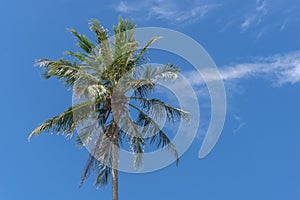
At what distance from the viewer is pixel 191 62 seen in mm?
13719

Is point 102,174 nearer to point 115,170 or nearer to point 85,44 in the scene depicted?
point 115,170

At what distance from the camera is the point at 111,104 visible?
43.5ft

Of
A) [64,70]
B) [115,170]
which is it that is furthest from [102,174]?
[64,70]

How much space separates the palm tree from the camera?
13048 millimetres

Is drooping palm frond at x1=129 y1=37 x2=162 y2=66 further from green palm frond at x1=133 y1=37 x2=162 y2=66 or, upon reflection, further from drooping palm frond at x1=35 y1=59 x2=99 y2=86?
drooping palm frond at x1=35 y1=59 x2=99 y2=86

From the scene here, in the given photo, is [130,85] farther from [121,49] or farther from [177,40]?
[177,40]

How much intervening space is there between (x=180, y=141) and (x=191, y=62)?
2672 millimetres

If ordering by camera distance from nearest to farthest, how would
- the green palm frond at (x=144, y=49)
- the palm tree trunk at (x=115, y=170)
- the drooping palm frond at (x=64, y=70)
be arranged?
the palm tree trunk at (x=115, y=170) < the drooping palm frond at (x=64, y=70) < the green palm frond at (x=144, y=49)

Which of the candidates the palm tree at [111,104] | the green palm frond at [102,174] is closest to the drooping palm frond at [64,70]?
the palm tree at [111,104]

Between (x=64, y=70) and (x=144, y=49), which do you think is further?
(x=144, y=49)

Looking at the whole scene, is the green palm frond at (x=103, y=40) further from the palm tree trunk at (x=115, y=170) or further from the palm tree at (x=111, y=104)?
the palm tree trunk at (x=115, y=170)

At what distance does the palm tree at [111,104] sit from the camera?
1305 centimetres

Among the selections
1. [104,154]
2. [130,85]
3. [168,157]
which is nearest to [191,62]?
[130,85]

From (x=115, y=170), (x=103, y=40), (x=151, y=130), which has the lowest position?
(x=115, y=170)
